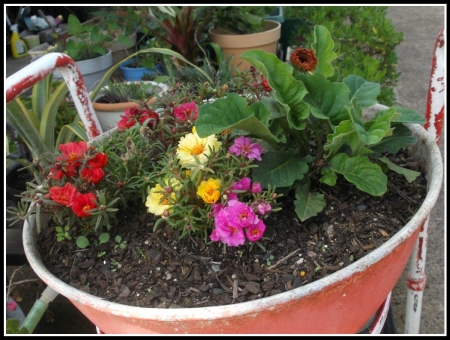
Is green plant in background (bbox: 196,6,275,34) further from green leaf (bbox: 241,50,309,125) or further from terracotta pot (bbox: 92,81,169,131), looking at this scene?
green leaf (bbox: 241,50,309,125)

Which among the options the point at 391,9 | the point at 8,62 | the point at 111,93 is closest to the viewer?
the point at 111,93

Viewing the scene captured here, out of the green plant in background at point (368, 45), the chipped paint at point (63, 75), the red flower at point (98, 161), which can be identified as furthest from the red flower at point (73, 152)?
the green plant in background at point (368, 45)

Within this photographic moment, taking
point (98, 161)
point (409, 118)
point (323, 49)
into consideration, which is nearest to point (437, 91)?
point (409, 118)

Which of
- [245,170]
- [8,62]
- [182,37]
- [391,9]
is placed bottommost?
[391,9]

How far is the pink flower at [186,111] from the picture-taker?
95cm

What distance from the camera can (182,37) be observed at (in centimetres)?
232

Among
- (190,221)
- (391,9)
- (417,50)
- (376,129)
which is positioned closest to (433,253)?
(376,129)

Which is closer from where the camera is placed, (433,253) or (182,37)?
(433,253)

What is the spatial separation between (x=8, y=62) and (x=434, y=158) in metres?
3.19

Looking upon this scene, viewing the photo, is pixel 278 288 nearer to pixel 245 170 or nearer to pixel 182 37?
pixel 245 170

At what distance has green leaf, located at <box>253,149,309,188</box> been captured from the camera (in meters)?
0.84

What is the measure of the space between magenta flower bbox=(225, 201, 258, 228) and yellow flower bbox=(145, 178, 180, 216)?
0.11m

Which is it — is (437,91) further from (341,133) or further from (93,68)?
(93,68)

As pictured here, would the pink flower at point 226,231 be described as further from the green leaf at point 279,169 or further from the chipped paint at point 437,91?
the chipped paint at point 437,91
